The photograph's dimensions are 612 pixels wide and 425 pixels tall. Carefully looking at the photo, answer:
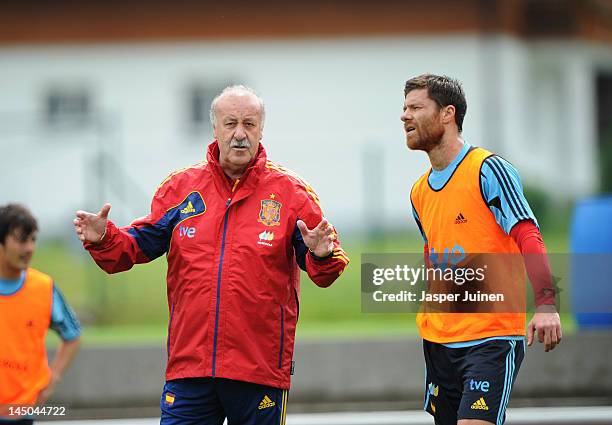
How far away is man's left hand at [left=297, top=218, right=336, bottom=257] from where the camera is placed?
5.15 meters

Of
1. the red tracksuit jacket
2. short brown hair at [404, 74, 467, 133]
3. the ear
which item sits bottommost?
the red tracksuit jacket

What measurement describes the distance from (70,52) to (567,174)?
12303mm

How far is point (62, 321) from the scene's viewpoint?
21.5 ft

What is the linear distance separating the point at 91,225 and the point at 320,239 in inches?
43.0

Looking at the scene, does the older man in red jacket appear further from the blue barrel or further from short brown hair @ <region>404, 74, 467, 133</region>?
the blue barrel

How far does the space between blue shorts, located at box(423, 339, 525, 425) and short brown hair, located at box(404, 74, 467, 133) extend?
1.16m

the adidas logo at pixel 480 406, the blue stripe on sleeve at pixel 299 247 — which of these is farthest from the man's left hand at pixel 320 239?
the adidas logo at pixel 480 406

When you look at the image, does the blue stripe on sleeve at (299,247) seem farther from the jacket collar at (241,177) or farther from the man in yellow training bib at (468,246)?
the man in yellow training bib at (468,246)

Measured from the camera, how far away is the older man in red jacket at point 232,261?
5285 millimetres

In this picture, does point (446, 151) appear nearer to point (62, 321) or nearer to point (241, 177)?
point (241, 177)

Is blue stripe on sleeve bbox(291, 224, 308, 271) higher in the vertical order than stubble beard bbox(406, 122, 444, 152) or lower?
lower

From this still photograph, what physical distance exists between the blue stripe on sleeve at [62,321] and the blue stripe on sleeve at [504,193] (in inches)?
100

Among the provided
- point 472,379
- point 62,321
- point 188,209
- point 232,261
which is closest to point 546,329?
point 472,379

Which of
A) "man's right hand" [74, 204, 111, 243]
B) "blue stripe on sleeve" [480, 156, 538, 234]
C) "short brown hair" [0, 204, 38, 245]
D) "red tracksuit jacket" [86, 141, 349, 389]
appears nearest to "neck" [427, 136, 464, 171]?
"blue stripe on sleeve" [480, 156, 538, 234]
